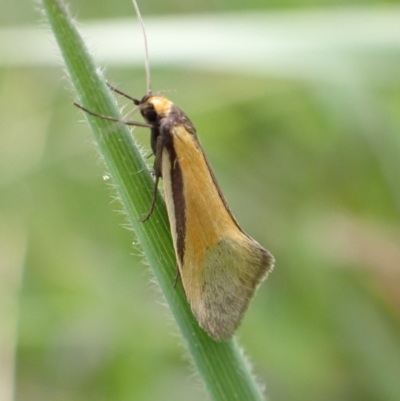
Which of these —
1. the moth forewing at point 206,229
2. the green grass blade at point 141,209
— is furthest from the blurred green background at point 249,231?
the green grass blade at point 141,209

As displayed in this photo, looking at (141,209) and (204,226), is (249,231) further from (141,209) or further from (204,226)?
(141,209)

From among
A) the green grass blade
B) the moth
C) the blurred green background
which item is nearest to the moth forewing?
the moth

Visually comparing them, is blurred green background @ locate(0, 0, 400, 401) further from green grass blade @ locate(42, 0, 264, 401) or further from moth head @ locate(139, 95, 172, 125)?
green grass blade @ locate(42, 0, 264, 401)

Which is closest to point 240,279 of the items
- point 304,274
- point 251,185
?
point 304,274

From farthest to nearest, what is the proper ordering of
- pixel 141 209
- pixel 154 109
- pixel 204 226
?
pixel 154 109
pixel 204 226
pixel 141 209

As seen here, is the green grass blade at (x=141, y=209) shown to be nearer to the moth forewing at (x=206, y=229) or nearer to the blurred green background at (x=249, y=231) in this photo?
the moth forewing at (x=206, y=229)

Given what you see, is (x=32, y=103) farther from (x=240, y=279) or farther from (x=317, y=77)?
(x=240, y=279)

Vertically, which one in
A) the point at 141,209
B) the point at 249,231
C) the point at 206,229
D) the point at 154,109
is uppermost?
the point at 154,109

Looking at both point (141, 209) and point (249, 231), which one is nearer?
point (141, 209)

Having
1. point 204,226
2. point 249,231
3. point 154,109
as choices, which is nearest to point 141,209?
point 204,226
